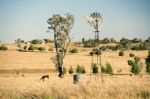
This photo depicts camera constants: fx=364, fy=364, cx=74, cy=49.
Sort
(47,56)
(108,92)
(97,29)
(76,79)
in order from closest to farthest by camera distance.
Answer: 1. (108,92)
2. (76,79)
3. (97,29)
4. (47,56)

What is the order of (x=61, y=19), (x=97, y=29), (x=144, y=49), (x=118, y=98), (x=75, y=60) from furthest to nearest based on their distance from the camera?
(x=144, y=49)
(x=75, y=60)
(x=61, y=19)
(x=97, y=29)
(x=118, y=98)

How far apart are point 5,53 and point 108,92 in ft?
338

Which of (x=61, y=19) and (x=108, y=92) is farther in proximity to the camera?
(x=61, y=19)

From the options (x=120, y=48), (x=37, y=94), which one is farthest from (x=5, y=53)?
(x=37, y=94)

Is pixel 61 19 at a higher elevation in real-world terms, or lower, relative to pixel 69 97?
higher

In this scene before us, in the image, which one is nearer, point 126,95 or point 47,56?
point 126,95

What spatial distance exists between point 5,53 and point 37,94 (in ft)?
335

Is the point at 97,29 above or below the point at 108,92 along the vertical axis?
above

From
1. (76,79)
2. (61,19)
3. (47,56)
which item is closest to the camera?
(76,79)

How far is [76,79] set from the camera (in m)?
29.3

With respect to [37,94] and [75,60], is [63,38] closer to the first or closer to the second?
[37,94]

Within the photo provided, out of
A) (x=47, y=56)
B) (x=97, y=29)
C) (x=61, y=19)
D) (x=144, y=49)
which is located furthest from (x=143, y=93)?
(x=144, y=49)

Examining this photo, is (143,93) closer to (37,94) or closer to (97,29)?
(37,94)

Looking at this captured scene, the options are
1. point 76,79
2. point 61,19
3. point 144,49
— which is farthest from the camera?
point 144,49
